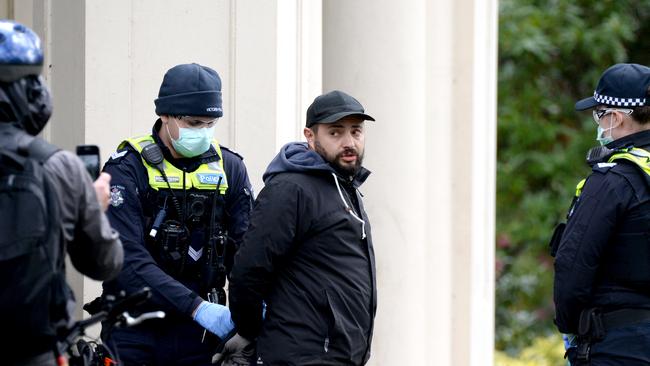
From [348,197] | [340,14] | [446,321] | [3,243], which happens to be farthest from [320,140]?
[446,321]

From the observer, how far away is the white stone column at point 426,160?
25.9 ft

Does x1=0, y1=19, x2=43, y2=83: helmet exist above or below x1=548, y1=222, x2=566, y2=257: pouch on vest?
above

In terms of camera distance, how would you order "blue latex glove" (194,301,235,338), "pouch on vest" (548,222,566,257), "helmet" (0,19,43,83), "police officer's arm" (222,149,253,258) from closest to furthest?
"helmet" (0,19,43,83)
"blue latex glove" (194,301,235,338)
"police officer's arm" (222,149,253,258)
"pouch on vest" (548,222,566,257)

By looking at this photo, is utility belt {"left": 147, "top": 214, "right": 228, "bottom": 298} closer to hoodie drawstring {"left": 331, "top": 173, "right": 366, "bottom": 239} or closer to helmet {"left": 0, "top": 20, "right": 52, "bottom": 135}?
hoodie drawstring {"left": 331, "top": 173, "right": 366, "bottom": 239}

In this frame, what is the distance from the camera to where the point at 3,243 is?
152 inches

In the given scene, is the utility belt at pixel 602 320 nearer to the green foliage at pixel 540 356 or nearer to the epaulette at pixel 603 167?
the epaulette at pixel 603 167

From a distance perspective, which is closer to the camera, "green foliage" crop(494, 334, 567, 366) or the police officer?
the police officer

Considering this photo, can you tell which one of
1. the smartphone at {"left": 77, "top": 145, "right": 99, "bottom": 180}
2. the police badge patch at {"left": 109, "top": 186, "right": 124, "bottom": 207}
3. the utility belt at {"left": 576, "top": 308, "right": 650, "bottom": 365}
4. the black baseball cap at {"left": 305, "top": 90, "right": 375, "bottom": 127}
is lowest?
the utility belt at {"left": 576, "top": 308, "right": 650, "bottom": 365}

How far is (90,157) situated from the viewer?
4410 mm

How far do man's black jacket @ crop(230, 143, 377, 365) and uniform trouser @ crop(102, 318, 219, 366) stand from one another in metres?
0.39

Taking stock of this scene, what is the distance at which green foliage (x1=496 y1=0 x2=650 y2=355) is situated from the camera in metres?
14.3

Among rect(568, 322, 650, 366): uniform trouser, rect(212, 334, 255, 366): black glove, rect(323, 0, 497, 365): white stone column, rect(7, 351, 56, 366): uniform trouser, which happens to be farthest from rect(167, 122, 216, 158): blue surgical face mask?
rect(323, 0, 497, 365): white stone column

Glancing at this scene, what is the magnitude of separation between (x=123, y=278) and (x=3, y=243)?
165 centimetres

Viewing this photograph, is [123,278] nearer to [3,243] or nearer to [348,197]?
[348,197]
